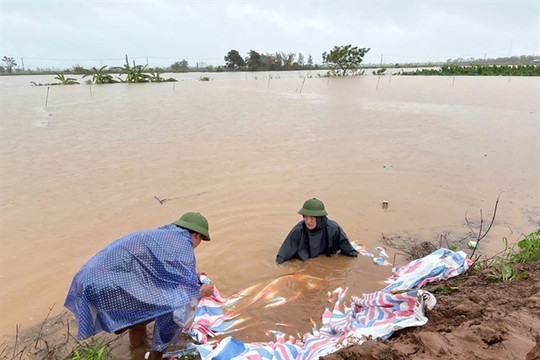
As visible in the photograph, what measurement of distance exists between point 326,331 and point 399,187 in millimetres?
3764

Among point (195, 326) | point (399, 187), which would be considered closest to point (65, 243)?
point (195, 326)

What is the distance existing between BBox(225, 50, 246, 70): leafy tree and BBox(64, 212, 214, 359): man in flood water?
43.6 m

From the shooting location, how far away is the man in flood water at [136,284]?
86.6 inches

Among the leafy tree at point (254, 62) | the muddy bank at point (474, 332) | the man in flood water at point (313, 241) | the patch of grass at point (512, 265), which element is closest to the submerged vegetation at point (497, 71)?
the leafy tree at point (254, 62)

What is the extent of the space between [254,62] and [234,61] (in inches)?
94.9

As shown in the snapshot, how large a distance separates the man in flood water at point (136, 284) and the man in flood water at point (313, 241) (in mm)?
1582

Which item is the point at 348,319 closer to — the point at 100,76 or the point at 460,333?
the point at 460,333

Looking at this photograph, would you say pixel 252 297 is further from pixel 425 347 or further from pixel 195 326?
pixel 425 347

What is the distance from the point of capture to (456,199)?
5.44 m

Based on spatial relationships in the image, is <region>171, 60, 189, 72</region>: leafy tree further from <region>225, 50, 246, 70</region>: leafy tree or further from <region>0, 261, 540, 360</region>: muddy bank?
<region>0, 261, 540, 360</region>: muddy bank

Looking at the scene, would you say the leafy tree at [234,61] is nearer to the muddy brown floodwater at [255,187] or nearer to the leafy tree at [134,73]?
the leafy tree at [134,73]

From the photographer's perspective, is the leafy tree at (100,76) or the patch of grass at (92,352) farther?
the leafy tree at (100,76)

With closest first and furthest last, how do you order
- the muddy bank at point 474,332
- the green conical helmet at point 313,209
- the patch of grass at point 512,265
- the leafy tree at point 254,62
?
1. the muddy bank at point 474,332
2. the patch of grass at point 512,265
3. the green conical helmet at point 313,209
4. the leafy tree at point 254,62

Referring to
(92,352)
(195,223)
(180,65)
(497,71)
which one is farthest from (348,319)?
(180,65)
